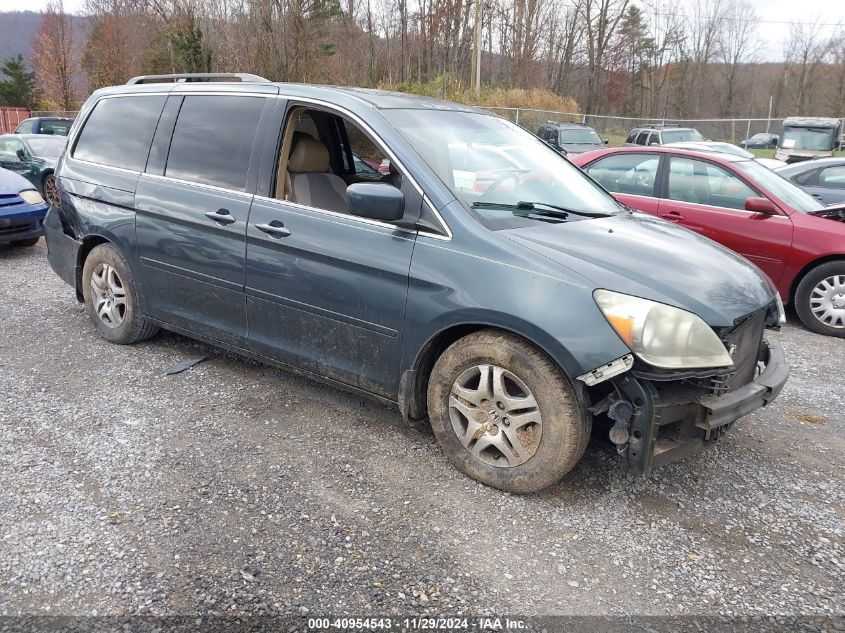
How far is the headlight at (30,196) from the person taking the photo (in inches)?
328

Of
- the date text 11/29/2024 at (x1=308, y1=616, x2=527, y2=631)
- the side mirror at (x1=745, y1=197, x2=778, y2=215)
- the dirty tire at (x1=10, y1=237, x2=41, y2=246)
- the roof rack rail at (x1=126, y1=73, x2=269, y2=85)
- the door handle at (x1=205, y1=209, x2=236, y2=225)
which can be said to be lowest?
the date text 11/29/2024 at (x1=308, y1=616, x2=527, y2=631)

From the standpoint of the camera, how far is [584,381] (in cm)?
279

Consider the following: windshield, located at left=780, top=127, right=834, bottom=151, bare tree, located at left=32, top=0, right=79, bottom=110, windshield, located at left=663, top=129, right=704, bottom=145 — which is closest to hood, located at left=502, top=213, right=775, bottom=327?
windshield, located at left=663, top=129, right=704, bottom=145

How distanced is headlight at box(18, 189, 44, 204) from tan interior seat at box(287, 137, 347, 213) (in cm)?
607

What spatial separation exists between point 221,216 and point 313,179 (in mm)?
585

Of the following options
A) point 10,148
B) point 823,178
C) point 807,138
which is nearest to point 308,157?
point 823,178

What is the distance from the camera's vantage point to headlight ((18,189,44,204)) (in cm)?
834

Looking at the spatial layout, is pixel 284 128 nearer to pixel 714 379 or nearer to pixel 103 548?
pixel 103 548

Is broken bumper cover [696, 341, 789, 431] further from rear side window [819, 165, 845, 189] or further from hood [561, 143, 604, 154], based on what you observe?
hood [561, 143, 604, 154]

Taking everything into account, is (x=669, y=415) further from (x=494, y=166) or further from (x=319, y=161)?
(x=319, y=161)

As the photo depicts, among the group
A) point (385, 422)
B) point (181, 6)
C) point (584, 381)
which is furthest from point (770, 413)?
point (181, 6)

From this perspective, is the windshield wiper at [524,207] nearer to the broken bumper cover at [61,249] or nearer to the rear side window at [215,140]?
the rear side window at [215,140]

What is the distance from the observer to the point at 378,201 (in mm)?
3166

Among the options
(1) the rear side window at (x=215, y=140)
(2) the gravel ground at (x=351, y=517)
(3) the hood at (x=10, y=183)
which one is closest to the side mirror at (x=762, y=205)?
(2) the gravel ground at (x=351, y=517)
